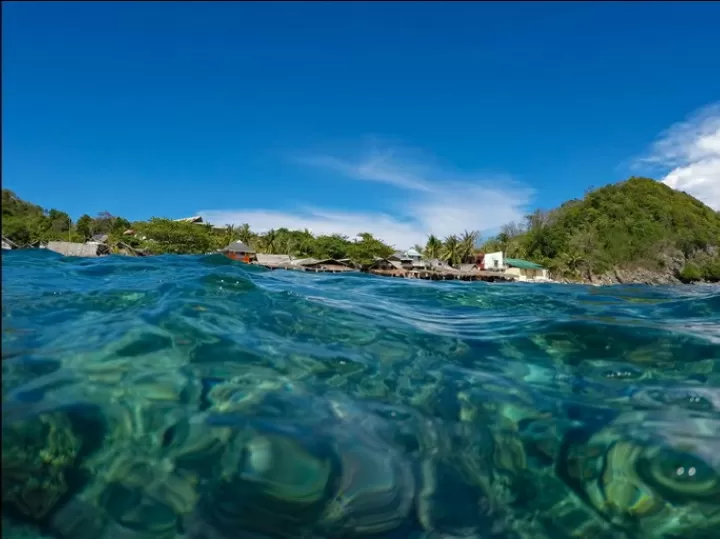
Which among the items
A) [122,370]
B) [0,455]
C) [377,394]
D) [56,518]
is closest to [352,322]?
[377,394]

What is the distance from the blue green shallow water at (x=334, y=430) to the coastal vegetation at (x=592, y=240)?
183ft

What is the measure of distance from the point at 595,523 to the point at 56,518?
256cm

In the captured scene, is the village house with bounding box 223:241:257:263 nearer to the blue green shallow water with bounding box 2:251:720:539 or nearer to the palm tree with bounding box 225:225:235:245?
the palm tree with bounding box 225:225:235:245

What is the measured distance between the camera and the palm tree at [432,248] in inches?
3012

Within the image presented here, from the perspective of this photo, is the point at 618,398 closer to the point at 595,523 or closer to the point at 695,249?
the point at 595,523

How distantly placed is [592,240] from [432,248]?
29186 millimetres

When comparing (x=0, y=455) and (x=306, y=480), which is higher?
(x=0, y=455)

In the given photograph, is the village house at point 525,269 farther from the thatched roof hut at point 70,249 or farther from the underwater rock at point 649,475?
the underwater rock at point 649,475

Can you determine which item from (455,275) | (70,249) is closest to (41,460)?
(70,249)

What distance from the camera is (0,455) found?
76cm

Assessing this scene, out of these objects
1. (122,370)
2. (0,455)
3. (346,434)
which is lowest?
(346,434)

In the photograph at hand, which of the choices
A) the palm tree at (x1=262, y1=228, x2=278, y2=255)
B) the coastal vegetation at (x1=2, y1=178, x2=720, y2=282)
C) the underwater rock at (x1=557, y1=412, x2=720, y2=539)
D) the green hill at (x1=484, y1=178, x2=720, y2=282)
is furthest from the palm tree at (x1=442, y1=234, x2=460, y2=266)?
the underwater rock at (x1=557, y1=412, x2=720, y2=539)

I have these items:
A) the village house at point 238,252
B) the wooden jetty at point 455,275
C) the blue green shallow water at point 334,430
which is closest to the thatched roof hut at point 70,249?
the blue green shallow water at point 334,430

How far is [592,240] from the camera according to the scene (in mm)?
78625
